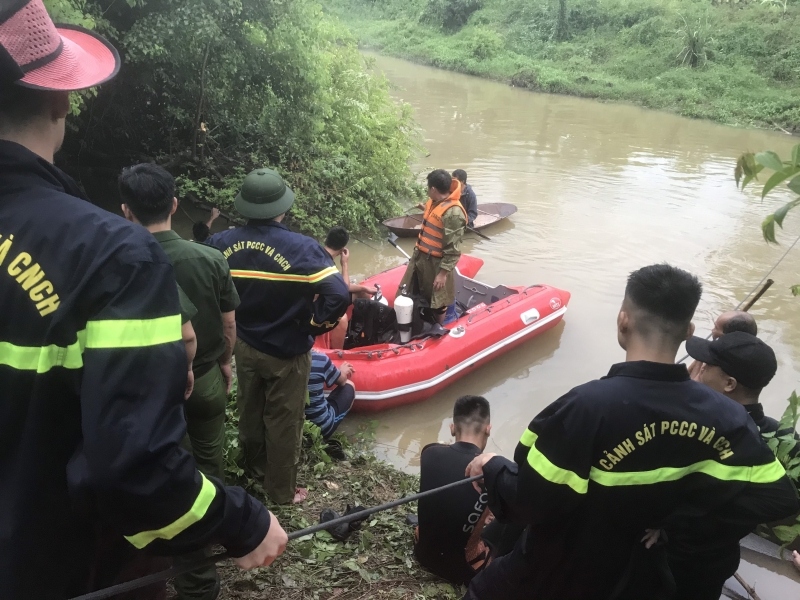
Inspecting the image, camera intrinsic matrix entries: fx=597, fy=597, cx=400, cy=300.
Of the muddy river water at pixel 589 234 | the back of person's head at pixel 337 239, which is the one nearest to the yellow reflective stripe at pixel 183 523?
the muddy river water at pixel 589 234

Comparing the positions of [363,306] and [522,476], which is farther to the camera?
[363,306]

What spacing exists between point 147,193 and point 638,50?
1085 inches

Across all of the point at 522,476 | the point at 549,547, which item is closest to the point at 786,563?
the point at 549,547

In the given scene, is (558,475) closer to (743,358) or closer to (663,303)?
(663,303)

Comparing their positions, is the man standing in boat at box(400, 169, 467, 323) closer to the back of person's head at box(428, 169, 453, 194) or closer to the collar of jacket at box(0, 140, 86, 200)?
the back of person's head at box(428, 169, 453, 194)

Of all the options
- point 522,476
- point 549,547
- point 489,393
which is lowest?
point 489,393

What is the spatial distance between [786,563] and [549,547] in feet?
8.06

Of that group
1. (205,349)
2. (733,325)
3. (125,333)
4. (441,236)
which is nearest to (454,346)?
(441,236)

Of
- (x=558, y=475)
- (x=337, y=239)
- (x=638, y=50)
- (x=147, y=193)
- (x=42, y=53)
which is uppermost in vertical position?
(x=638, y=50)

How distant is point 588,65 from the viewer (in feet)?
84.5

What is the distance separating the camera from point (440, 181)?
5980mm

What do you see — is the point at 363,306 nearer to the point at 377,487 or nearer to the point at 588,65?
the point at 377,487

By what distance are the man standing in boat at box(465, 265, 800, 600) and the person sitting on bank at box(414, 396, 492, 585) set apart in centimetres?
80

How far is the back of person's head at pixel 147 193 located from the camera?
2463 millimetres
